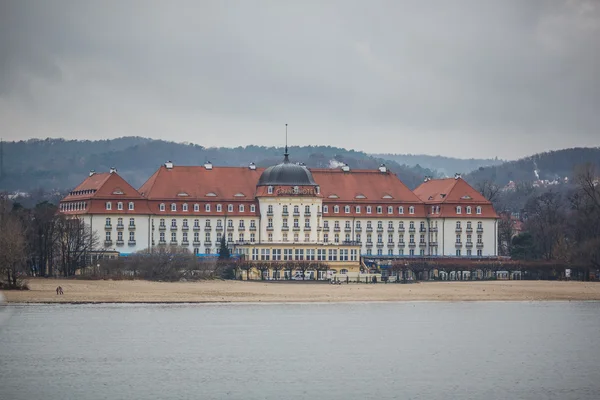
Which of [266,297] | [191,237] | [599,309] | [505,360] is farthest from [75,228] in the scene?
[505,360]

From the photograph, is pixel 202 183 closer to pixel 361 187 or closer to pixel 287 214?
pixel 287 214

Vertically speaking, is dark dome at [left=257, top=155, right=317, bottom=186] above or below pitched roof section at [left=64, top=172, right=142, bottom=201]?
above

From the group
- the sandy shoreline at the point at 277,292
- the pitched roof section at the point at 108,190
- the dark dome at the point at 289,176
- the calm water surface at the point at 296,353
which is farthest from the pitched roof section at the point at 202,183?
the calm water surface at the point at 296,353

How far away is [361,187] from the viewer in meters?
146

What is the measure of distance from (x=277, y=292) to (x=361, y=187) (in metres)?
44.8

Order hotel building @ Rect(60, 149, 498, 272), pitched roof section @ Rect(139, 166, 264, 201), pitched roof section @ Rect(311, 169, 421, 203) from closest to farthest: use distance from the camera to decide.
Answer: hotel building @ Rect(60, 149, 498, 272) → pitched roof section @ Rect(139, 166, 264, 201) → pitched roof section @ Rect(311, 169, 421, 203)

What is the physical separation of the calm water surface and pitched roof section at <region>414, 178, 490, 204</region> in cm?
5300

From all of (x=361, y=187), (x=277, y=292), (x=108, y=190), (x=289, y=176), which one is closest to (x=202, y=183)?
(x=289, y=176)

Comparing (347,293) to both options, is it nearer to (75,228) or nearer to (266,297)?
(266,297)

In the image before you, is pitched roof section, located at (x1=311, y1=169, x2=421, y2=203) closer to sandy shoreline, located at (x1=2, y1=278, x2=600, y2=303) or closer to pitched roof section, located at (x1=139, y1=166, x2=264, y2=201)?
pitched roof section, located at (x1=139, y1=166, x2=264, y2=201)

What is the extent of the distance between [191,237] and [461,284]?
33912mm

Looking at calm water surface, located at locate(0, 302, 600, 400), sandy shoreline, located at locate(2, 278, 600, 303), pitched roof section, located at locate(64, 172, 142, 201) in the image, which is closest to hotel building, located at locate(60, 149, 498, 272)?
pitched roof section, located at locate(64, 172, 142, 201)

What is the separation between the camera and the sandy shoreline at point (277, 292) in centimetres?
9338

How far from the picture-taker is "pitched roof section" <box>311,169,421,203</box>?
5664 inches
